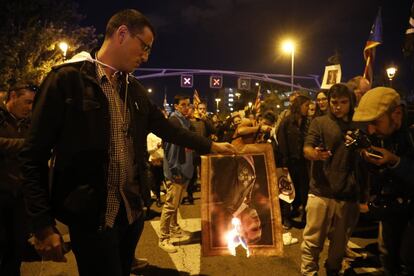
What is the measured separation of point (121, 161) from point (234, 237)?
5.98ft

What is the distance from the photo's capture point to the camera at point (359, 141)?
3.02 m

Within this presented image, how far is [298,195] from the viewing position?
7.12 meters

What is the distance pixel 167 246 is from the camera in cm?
532

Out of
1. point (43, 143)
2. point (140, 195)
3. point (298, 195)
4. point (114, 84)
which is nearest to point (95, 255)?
point (140, 195)

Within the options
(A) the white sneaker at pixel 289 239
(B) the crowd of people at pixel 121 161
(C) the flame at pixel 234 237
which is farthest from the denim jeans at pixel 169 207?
(C) the flame at pixel 234 237

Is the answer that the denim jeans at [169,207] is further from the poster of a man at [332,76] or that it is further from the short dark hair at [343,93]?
the poster of a man at [332,76]

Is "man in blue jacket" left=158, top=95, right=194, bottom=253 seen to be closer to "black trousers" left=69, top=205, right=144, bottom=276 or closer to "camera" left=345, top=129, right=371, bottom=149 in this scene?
"camera" left=345, top=129, right=371, bottom=149

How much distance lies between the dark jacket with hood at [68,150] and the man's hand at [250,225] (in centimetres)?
186


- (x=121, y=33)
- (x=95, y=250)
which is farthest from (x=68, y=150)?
(x=121, y=33)

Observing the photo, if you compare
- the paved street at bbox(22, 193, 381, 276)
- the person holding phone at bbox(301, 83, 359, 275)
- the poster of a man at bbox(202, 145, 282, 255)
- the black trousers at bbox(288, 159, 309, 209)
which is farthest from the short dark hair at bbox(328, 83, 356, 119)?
the black trousers at bbox(288, 159, 309, 209)

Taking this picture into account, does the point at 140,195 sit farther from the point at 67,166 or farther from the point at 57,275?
the point at 57,275

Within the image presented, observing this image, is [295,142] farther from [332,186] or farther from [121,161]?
[121,161]

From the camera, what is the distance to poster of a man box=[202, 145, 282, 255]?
11.6ft

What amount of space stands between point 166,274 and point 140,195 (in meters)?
2.49
